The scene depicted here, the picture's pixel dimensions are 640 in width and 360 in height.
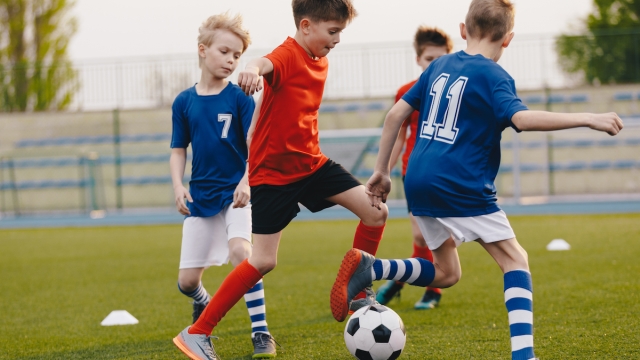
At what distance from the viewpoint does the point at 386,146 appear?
131 inches

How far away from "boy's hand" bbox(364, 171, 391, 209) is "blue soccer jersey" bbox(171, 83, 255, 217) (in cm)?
87

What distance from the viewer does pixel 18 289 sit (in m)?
6.83

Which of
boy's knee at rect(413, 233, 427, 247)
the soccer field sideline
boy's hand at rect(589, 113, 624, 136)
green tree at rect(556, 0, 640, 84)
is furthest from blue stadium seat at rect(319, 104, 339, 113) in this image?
boy's hand at rect(589, 113, 624, 136)

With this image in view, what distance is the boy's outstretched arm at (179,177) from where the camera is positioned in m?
3.83

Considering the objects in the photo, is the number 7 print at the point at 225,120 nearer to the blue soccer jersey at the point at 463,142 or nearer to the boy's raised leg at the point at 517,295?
the blue soccer jersey at the point at 463,142

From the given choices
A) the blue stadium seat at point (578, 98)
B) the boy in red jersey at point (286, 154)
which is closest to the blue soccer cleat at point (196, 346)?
the boy in red jersey at point (286, 154)

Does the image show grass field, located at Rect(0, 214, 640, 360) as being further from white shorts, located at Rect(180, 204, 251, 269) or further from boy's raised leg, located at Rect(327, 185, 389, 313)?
white shorts, located at Rect(180, 204, 251, 269)

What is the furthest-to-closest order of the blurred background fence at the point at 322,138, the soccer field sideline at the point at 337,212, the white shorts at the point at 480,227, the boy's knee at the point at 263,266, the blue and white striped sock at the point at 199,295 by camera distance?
the blurred background fence at the point at 322,138, the soccer field sideline at the point at 337,212, the blue and white striped sock at the point at 199,295, the boy's knee at the point at 263,266, the white shorts at the point at 480,227

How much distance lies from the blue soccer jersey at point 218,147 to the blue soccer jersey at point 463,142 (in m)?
1.24

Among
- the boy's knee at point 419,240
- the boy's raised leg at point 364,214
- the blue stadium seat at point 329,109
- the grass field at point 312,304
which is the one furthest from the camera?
the blue stadium seat at point 329,109

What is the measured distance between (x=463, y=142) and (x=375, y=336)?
956 mm

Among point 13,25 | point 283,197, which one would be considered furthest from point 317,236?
point 13,25

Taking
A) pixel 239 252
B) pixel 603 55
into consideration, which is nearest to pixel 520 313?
pixel 239 252

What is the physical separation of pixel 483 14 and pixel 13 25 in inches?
957
